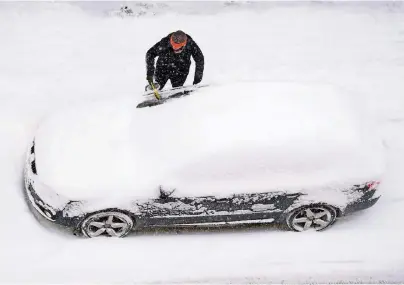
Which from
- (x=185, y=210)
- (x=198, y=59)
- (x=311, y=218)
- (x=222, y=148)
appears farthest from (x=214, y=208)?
(x=198, y=59)

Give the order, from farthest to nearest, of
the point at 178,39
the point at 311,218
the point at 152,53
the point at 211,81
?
the point at 211,81
the point at 152,53
the point at 178,39
the point at 311,218

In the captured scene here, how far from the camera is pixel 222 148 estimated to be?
513cm

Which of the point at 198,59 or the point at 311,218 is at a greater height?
the point at 198,59

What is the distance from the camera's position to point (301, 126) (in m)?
5.27

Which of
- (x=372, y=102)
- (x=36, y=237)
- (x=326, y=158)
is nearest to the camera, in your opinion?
(x=326, y=158)

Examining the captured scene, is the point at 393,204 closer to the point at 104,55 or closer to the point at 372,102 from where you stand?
the point at 372,102

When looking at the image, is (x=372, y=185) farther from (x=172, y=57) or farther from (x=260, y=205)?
(x=172, y=57)

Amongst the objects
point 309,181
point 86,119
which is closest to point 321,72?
point 309,181

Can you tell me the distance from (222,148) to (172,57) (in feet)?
5.25

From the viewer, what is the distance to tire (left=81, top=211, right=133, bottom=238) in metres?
5.30

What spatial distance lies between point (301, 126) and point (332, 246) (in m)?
1.42

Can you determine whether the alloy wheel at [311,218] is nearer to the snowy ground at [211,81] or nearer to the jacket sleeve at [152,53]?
the snowy ground at [211,81]

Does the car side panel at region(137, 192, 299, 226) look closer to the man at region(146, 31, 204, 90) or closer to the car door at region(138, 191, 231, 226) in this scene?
the car door at region(138, 191, 231, 226)

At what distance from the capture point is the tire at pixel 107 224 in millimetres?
5305
